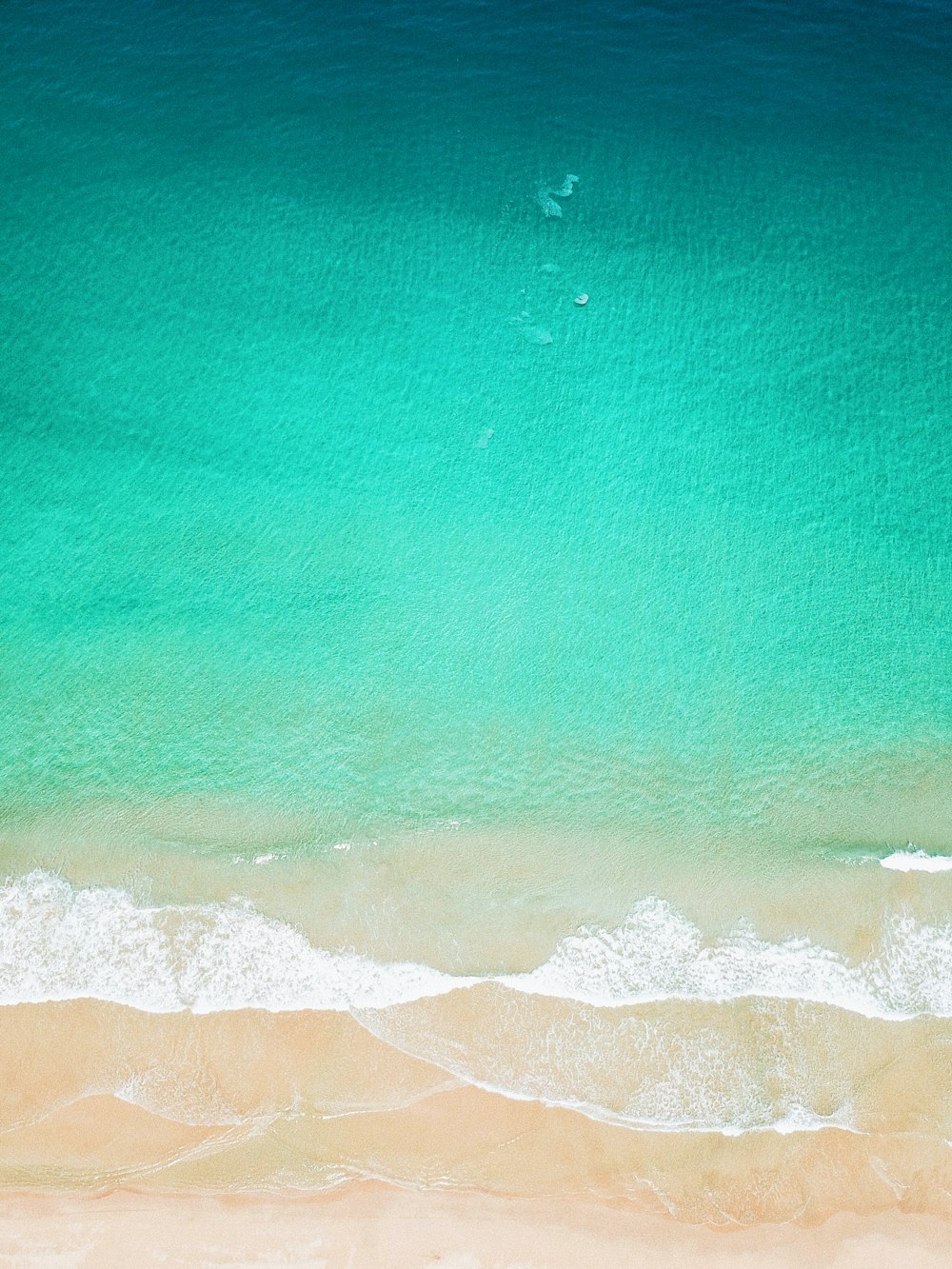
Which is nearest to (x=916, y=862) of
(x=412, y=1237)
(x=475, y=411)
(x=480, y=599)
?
(x=480, y=599)

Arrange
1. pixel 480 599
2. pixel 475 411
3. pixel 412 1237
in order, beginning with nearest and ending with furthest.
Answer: pixel 412 1237 → pixel 480 599 → pixel 475 411

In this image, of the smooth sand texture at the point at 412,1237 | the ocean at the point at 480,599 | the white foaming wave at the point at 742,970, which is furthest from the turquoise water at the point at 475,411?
the smooth sand texture at the point at 412,1237

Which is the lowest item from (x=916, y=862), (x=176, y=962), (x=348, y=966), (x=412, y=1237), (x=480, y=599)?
(x=412, y=1237)

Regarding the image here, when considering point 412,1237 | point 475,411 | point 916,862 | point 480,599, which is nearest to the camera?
point 412,1237

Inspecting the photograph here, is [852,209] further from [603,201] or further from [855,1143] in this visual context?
[855,1143]

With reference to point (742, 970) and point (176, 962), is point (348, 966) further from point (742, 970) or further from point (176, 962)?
point (742, 970)

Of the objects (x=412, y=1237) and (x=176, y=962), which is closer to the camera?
(x=412, y=1237)

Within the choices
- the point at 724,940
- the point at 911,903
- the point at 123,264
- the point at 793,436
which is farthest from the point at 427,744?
the point at 123,264
